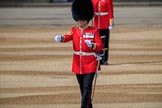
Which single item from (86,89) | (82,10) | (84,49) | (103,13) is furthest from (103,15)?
(86,89)

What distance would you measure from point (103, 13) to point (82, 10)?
5147 mm

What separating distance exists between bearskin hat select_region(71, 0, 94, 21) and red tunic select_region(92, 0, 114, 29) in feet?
16.0

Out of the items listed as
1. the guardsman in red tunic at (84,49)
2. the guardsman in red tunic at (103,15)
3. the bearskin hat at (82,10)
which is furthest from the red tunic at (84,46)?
the guardsman in red tunic at (103,15)

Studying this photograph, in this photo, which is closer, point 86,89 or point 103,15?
point 86,89

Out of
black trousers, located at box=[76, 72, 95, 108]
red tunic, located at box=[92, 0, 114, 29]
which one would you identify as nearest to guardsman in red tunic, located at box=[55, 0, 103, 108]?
black trousers, located at box=[76, 72, 95, 108]

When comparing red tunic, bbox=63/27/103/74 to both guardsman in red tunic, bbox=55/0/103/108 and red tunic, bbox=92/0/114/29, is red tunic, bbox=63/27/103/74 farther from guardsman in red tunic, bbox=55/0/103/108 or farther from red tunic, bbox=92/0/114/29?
red tunic, bbox=92/0/114/29

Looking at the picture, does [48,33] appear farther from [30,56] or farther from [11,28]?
[30,56]

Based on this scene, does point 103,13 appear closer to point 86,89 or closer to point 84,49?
point 84,49

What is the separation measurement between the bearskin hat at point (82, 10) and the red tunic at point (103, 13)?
4.89m

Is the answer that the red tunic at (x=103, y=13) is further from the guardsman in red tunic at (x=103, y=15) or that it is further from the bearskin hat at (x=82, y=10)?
the bearskin hat at (x=82, y=10)

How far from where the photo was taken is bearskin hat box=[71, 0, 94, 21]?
27.6ft

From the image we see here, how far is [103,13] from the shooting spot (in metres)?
13.6

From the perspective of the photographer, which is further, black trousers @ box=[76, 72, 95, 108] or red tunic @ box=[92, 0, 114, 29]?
red tunic @ box=[92, 0, 114, 29]

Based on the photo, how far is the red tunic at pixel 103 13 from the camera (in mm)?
13461
